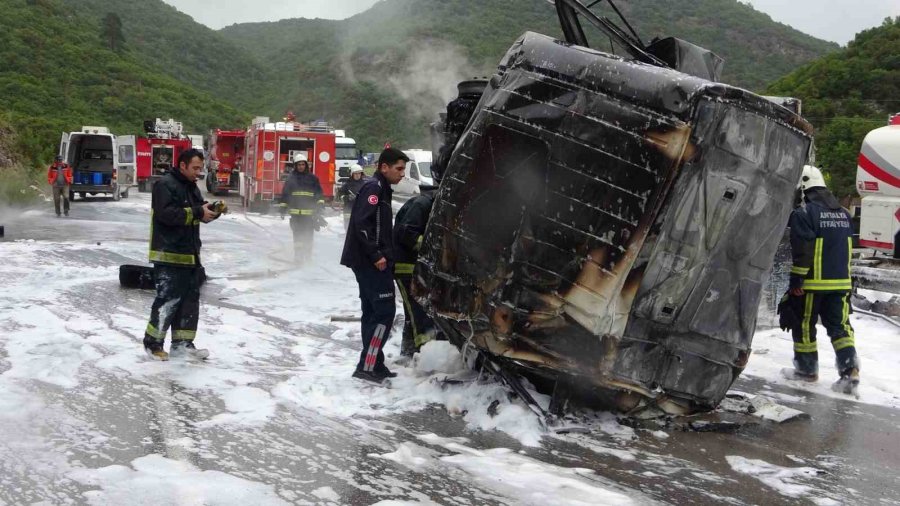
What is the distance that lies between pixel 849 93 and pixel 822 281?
24.2 m

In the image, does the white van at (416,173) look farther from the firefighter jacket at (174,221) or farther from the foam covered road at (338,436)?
the firefighter jacket at (174,221)

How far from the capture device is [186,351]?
6.64 meters

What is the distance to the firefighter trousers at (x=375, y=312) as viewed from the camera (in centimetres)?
602

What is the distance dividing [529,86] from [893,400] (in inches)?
156

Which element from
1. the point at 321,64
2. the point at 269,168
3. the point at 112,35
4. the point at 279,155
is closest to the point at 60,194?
the point at 269,168

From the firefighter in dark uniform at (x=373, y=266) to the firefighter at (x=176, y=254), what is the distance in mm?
1276

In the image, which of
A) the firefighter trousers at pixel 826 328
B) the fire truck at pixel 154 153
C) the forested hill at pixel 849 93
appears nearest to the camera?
the firefighter trousers at pixel 826 328

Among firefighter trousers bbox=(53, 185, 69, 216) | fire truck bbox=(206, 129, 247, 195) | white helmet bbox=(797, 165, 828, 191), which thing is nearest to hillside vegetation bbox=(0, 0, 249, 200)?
fire truck bbox=(206, 129, 247, 195)

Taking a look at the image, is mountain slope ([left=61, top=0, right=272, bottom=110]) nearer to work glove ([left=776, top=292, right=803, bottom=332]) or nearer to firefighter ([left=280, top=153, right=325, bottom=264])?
firefighter ([left=280, top=153, right=325, bottom=264])

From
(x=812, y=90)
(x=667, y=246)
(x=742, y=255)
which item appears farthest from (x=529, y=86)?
(x=812, y=90)

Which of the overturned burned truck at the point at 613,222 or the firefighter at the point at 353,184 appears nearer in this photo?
the overturned burned truck at the point at 613,222

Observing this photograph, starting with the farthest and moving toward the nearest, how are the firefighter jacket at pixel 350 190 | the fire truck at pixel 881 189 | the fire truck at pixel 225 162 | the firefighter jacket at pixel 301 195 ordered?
the fire truck at pixel 225 162 → the firefighter jacket at pixel 350 190 → the firefighter jacket at pixel 301 195 → the fire truck at pixel 881 189

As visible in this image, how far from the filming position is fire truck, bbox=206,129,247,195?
3359 cm

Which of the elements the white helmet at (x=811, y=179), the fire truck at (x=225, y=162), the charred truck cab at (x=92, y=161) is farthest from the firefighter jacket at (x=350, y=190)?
the fire truck at (x=225, y=162)
